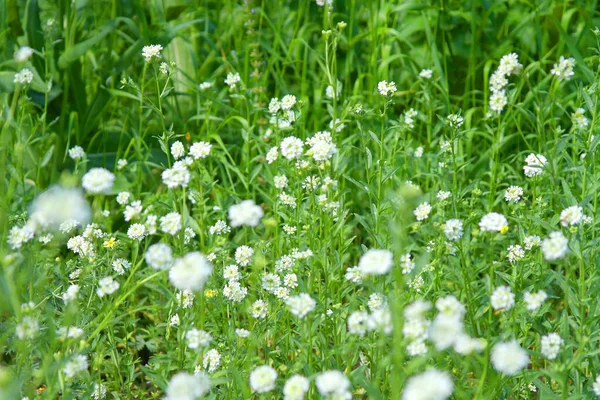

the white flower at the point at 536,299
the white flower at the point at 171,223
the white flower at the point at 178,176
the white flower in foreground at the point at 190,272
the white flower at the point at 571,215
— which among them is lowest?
the white flower at the point at 536,299

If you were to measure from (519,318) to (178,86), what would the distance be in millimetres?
2143

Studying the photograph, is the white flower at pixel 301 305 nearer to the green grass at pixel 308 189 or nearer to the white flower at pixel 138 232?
the green grass at pixel 308 189

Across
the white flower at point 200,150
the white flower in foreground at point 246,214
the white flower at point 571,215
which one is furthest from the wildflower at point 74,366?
the white flower at point 571,215

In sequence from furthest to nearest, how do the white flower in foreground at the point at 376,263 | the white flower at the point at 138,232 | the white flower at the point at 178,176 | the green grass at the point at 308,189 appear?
the white flower at the point at 138,232, the green grass at the point at 308,189, the white flower at the point at 178,176, the white flower in foreground at the point at 376,263

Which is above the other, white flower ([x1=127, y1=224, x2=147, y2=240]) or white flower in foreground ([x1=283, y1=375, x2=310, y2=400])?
white flower in foreground ([x1=283, y1=375, x2=310, y2=400])

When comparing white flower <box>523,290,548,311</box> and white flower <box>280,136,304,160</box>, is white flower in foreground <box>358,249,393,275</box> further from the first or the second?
white flower <box>280,136,304,160</box>

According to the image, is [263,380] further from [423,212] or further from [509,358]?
[423,212]

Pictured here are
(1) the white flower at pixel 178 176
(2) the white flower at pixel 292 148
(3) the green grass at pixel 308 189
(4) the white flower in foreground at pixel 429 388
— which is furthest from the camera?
(2) the white flower at pixel 292 148

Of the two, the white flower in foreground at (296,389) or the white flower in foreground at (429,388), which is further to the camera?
the white flower in foreground at (296,389)

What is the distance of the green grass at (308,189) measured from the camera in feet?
6.37

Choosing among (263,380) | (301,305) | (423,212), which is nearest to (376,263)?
(301,305)

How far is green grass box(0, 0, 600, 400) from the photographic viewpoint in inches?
76.5

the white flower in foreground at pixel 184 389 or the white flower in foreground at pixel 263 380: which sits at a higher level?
the white flower in foreground at pixel 184 389

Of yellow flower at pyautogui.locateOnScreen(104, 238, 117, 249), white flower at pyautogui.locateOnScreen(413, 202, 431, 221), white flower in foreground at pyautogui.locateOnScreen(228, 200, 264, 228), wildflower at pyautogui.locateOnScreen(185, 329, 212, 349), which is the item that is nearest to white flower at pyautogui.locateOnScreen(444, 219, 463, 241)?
white flower at pyautogui.locateOnScreen(413, 202, 431, 221)
